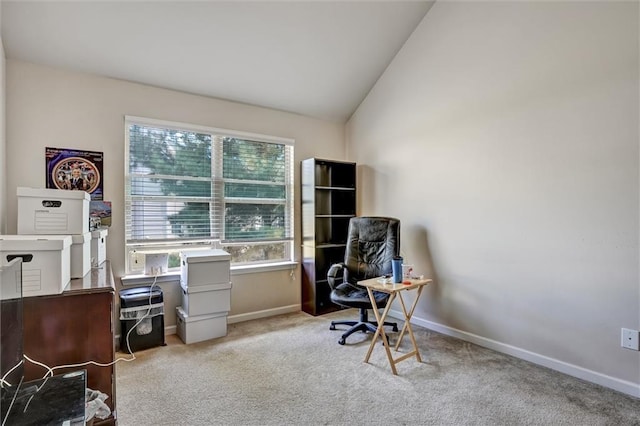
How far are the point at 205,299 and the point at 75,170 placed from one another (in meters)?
1.55

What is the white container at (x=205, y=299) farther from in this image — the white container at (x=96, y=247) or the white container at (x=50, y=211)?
the white container at (x=50, y=211)

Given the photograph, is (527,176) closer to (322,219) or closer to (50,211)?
(322,219)

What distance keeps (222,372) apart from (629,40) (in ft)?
11.8

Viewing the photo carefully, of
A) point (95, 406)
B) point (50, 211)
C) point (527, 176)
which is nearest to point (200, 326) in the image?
point (50, 211)

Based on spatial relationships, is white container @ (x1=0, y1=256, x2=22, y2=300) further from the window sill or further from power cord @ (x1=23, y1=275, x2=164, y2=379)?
the window sill

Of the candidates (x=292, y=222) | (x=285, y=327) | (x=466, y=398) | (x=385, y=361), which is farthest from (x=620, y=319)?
(x=292, y=222)

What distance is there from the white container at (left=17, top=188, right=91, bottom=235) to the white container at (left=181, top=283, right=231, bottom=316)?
1.26 meters

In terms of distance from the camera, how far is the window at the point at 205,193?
3.18 m

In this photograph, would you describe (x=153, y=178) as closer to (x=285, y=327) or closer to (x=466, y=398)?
(x=285, y=327)

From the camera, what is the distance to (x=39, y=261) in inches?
63.8

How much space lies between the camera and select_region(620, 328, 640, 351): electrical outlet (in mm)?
2188

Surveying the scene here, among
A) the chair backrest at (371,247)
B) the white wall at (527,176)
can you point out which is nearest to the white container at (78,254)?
the chair backrest at (371,247)

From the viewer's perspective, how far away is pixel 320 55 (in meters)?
3.49

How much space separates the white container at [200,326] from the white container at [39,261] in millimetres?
1535
